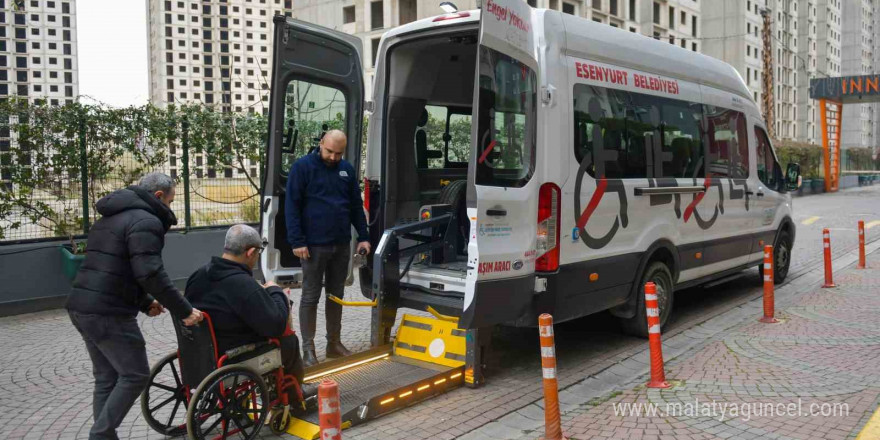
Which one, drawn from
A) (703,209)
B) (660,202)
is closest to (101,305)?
(660,202)

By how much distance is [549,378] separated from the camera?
165 inches

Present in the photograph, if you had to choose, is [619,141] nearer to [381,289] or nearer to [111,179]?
[381,289]

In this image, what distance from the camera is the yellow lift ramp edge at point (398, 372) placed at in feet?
15.4

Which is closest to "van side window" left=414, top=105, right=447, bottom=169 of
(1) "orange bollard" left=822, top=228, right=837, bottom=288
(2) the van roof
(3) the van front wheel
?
(2) the van roof

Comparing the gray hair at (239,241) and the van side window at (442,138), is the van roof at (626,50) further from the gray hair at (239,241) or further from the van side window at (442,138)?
the gray hair at (239,241)

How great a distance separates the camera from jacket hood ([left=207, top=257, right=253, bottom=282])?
4219 millimetres

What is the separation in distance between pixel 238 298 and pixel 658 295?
419cm

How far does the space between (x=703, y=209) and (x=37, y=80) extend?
11691 cm

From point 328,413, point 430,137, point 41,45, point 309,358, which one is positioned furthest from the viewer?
point 41,45

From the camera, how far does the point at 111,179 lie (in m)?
9.33

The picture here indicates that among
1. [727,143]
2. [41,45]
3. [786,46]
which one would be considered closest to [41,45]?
[41,45]

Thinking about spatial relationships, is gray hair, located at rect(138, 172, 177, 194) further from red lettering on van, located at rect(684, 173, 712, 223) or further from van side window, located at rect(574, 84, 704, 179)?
red lettering on van, located at rect(684, 173, 712, 223)

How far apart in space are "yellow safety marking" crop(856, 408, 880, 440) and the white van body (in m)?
2.08

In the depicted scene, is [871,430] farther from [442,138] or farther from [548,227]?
[442,138]
